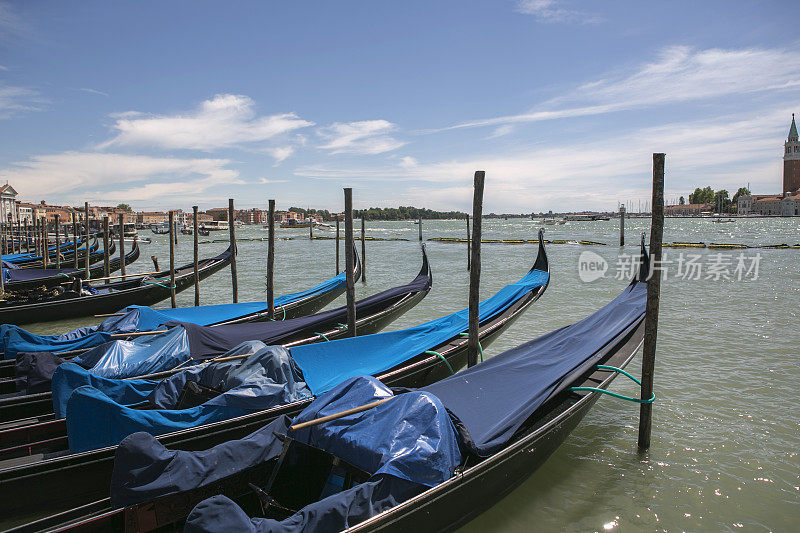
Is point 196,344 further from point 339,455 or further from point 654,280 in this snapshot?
point 654,280

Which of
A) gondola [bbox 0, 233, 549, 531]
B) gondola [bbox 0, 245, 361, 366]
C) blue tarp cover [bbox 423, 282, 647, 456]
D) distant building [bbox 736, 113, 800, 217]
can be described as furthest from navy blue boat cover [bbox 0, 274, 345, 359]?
distant building [bbox 736, 113, 800, 217]

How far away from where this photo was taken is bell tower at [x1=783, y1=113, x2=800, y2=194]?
8806 cm

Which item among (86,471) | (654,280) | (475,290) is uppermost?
(654,280)

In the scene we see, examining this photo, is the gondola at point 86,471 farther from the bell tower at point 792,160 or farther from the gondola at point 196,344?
the bell tower at point 792,160

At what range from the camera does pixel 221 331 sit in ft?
18.7

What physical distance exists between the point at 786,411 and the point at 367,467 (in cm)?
480

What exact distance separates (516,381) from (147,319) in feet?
16.5

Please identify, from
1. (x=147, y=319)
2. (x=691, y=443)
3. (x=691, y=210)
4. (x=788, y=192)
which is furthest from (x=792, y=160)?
(x=147, y=319)

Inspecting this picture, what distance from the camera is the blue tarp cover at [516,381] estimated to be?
10.8 ft

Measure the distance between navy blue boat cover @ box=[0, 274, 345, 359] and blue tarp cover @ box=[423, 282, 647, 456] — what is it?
4.29 m

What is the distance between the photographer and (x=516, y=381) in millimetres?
3988

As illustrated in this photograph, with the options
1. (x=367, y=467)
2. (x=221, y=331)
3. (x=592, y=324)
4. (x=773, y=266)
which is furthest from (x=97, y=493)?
(x=773, y=266)

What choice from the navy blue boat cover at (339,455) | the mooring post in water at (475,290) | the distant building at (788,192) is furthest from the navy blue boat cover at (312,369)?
the distant building at (788,192)

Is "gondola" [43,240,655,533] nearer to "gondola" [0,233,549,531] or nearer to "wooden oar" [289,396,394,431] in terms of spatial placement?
"wooden oar" [289,396,394,431]
